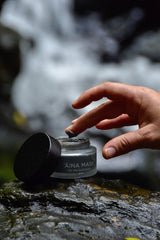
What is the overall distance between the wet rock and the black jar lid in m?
0.10

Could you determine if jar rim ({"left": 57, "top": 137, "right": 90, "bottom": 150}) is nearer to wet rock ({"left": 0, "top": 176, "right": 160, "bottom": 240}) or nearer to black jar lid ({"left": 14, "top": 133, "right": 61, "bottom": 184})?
black jar lid ({"left": 14, "top": 133, "right": 61, "bottom": 184})

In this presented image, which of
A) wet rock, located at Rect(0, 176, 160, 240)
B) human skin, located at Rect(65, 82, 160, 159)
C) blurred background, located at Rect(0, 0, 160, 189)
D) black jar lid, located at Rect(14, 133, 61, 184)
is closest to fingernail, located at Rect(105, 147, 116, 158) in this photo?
human skin, located at Rect(65, 82, 160, 159)

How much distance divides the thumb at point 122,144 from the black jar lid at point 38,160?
0.44 metres

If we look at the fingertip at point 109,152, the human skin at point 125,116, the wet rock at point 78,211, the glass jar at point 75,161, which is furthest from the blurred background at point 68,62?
the fingertip at point 109,152

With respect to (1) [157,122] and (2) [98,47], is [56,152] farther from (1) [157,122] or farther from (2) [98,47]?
(2) [98,47]

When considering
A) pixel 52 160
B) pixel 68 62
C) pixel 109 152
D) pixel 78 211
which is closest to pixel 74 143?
pixel 52 160

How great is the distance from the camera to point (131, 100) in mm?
2125

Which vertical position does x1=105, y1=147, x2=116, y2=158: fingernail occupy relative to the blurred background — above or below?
below

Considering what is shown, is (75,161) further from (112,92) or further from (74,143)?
(112,92)

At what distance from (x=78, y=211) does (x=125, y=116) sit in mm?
1308

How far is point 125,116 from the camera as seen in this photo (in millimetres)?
2719

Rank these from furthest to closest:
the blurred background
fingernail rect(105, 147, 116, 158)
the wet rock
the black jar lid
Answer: the blurred background
the black jar lid
fingernail rect(105, 147, 116, 158)
the wet rock

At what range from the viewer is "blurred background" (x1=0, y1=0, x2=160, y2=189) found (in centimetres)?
459

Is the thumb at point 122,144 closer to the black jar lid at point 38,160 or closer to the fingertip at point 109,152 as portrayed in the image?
the fingertip at point 109,152
